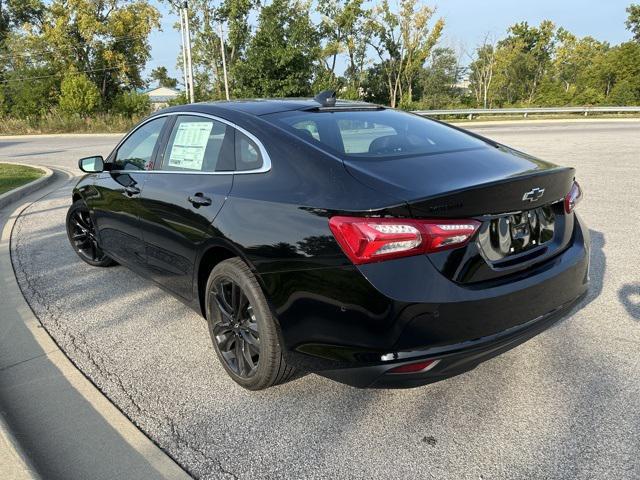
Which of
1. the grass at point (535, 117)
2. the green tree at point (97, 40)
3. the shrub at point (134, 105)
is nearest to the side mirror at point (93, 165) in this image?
the grass at point (535, 117)

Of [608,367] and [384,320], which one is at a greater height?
[384,320]

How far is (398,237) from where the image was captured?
2.12m

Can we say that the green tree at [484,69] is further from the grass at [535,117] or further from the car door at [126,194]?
the car door at [126,194]

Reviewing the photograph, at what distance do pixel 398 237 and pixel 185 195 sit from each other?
162 cm

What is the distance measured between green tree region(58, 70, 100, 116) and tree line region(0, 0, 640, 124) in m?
0.07

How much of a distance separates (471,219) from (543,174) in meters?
0.63

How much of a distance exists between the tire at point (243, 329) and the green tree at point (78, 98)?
33849 millimetres

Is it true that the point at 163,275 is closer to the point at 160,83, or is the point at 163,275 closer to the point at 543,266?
the point at 543,266

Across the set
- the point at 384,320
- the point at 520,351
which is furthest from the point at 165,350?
the point at 520,351

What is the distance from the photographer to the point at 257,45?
3678cm

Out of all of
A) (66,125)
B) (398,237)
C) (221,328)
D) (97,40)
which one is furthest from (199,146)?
(97,40)

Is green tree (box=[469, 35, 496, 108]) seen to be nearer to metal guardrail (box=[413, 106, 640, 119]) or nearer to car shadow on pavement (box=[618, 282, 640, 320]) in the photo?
metal guardrail (box=[413, 106, 640, 119])

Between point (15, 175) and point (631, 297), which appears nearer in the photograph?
point (631, 297)

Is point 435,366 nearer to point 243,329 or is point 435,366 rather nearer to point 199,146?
point 243,329
